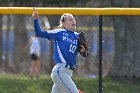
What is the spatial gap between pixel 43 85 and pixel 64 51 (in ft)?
8.45

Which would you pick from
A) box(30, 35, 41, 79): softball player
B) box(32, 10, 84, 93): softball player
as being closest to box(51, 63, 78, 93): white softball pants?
box(32, 10, 84, 93): softball player

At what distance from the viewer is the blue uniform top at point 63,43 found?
9.66m

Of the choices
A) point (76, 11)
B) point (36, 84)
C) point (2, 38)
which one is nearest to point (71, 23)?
point (76, 11)

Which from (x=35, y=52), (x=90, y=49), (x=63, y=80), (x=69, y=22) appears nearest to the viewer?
(x=63, y=80)

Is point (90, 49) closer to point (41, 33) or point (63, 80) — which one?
point (41, 33)

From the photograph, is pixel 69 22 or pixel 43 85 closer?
pixel 69 22

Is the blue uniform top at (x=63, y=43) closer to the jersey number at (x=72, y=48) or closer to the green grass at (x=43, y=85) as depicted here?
the jersey number at (x=72, y=48)

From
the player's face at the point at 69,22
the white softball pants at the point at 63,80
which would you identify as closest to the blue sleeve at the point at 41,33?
the player's face at the point at 69,22

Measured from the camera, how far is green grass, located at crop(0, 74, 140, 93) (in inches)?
469

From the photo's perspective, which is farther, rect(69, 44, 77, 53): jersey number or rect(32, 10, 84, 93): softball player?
rect(69, 44, 77, 53): jersey number

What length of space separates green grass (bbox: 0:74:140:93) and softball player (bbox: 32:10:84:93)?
7.25 ft

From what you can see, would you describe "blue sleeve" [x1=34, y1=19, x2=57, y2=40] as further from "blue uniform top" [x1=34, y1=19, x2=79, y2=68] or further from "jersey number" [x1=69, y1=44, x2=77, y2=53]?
"jersey number" [x1=69, y1=44, x2=77, y2=53]

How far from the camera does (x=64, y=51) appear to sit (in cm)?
966

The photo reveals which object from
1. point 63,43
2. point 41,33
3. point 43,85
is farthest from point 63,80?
point 43,85
